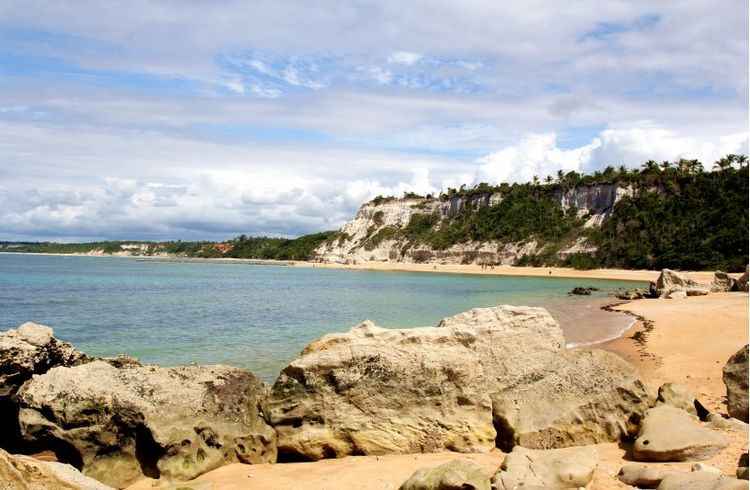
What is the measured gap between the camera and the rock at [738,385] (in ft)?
34.3

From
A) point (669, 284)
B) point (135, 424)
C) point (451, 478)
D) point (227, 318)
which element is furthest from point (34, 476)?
point (669, 284)

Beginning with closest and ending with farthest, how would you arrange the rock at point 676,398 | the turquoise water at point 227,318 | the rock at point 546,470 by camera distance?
1. the rock at point 546,470
2. the rock at point 676,398
3. the turquoise water at point 227,318

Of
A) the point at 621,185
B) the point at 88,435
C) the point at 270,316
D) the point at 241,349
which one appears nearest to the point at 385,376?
the point at 88,435

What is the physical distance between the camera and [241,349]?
20766mm

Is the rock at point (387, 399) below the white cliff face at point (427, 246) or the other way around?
below

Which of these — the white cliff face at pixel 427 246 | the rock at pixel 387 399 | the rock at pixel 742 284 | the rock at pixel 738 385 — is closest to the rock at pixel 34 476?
the rock at pixel 387 399

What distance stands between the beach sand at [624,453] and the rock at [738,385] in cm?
76

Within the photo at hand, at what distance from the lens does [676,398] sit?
10820mm

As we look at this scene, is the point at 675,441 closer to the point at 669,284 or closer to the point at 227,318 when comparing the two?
the point at 227,318

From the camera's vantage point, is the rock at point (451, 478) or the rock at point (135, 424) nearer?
the rock at point (451, 478)

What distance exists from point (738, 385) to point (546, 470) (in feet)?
17.0

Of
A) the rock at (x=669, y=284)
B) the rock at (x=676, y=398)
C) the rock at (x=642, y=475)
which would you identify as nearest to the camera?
the rock at (x=642, y=475)

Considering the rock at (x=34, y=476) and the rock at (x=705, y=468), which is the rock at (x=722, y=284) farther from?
the rock at (x=34, y=476)

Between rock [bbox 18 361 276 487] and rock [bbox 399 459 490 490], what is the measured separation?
3164 mm
